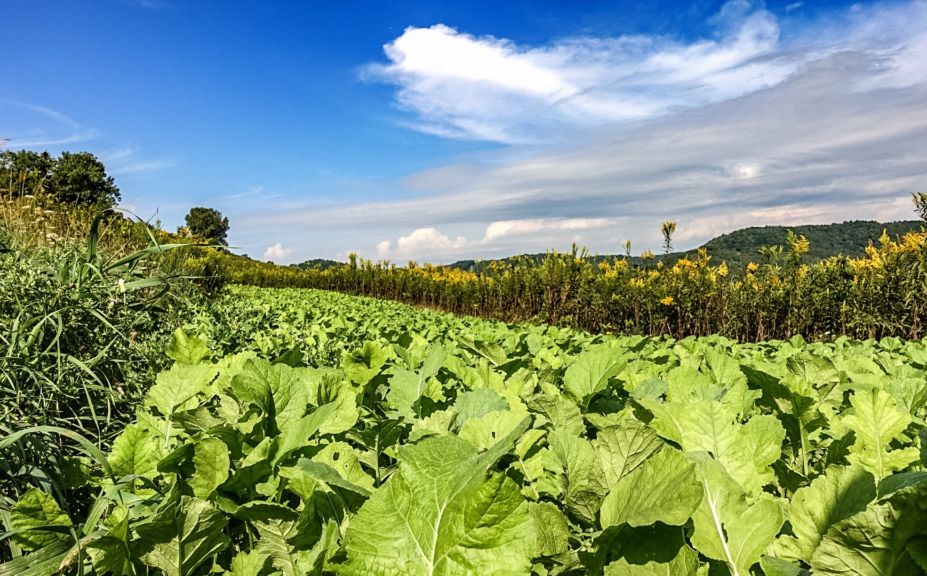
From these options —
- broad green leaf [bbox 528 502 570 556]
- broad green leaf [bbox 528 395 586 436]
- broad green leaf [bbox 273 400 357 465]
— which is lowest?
broad green leaf [bbox 528 502 570 556]

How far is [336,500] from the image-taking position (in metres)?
0.82

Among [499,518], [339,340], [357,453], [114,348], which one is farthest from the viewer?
[339,340]

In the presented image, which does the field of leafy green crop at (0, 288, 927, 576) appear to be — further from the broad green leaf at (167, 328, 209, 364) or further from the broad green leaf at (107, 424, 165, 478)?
the broad green leaf at (167, 328, 209, 364)

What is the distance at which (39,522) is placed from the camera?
34.5 inches

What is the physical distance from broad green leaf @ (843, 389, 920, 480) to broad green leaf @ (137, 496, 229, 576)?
42.7 inches

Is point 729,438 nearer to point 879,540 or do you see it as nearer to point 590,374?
point 879,540

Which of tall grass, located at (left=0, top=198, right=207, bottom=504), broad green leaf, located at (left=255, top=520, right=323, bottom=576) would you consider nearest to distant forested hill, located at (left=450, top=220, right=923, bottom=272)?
tall grass, located at (left=0, top=198, right=207, bottom=504)

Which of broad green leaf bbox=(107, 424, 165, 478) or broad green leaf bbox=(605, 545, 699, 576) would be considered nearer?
broad green leaf bbox=(605, 545, 699, 576)

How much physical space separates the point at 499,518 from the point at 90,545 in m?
0.56

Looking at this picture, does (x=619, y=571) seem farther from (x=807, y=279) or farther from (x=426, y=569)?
(x=807, y=279)

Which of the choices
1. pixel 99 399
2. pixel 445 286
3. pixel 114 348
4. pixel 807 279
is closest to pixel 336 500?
pixel 99 399

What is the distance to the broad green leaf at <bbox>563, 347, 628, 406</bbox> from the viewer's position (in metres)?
1.39

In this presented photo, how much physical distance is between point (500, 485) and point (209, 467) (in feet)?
1.95

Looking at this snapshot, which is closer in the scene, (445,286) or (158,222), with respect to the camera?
(158,222)
